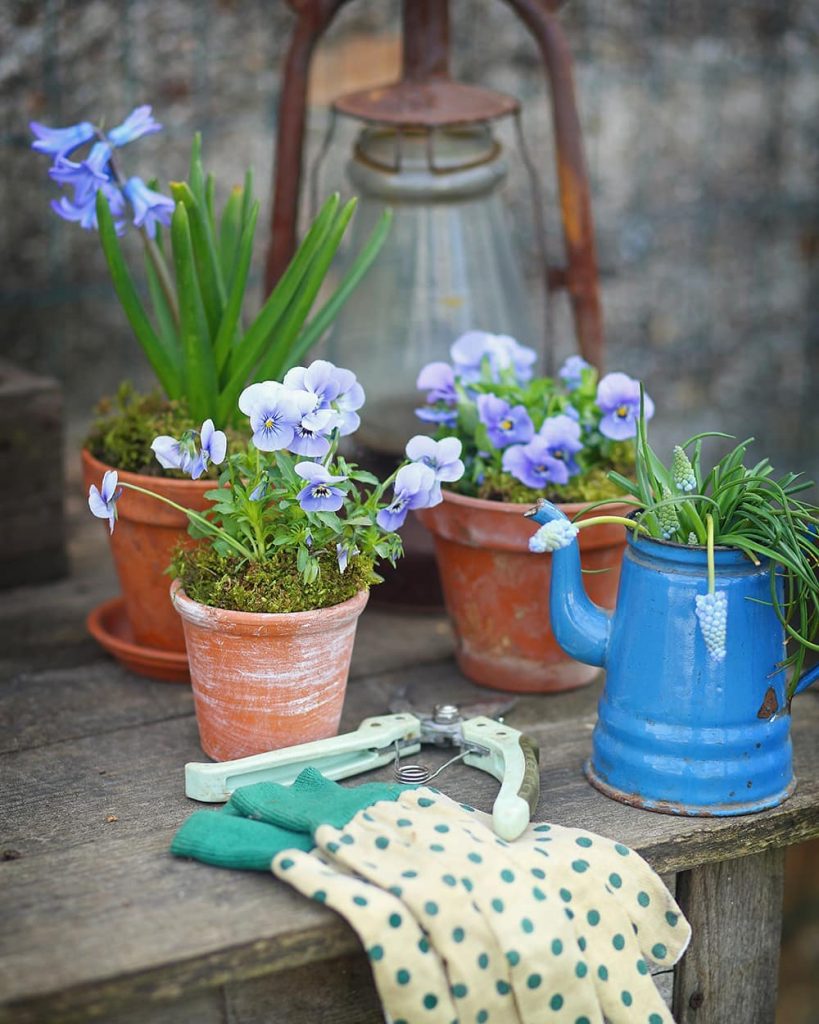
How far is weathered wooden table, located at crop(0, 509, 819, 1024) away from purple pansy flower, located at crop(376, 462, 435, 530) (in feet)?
0.90

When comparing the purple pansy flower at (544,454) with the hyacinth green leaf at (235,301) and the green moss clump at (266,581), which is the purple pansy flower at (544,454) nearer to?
the green moss clump at (266,581)

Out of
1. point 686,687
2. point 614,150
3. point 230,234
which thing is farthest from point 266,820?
point 614,150

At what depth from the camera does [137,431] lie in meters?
1.51

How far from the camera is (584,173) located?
176 centimetres

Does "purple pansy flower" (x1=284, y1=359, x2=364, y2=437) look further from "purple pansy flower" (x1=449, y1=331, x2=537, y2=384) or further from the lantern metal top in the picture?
the lantern metal top

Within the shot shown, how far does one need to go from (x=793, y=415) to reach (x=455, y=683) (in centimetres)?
175

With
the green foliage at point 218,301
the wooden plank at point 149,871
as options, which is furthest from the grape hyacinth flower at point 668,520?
the green foliage at point 218,301

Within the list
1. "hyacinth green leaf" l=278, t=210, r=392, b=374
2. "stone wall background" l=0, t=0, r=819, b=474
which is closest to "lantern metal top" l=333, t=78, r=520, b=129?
"hyacinth green leaf" l=278, t=210, r=392, b=374

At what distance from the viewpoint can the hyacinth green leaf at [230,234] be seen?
1553 millimetres

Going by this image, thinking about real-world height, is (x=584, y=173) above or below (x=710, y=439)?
above

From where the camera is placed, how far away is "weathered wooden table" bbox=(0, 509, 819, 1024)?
1.03m

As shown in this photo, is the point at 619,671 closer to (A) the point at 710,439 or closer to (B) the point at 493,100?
(B) the point at 493,100

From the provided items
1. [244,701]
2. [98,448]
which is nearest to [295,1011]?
[244,701]

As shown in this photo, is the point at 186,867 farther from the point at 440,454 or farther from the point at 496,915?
the point at 440,454
